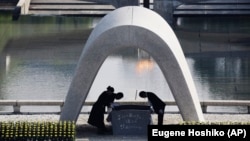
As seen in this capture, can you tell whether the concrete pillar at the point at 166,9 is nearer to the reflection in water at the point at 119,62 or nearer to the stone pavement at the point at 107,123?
the reflection in water at the point at 119,62

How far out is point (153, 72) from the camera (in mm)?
60438

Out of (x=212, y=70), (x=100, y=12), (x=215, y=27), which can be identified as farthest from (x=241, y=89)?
(x=100, y=12)

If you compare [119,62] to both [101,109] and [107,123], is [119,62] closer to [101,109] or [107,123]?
[107,123]

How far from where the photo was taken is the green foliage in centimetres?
3316

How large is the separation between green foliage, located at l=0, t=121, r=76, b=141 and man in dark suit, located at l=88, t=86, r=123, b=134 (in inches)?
131

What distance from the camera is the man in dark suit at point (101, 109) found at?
120 ft

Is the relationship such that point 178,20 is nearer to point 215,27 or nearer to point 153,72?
point 215,27

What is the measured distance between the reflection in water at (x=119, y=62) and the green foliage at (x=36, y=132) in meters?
17.3

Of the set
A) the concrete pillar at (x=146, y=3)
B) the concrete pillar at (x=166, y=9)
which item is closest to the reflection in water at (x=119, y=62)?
the concrete pillar at (x=166, y=9)

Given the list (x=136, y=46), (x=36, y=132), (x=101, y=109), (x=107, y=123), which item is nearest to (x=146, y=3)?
(x=107, y=123)

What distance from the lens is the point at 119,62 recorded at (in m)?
64.8

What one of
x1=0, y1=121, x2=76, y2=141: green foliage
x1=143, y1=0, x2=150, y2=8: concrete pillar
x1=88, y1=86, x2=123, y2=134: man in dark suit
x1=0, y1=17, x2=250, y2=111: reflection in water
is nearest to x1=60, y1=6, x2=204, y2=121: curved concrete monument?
x1=88, y1=86, x2=123, y2=134: man in dark suit

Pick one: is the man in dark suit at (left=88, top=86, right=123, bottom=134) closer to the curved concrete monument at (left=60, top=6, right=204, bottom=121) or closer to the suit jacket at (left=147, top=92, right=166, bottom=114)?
the curved concrete monument at (left=60, top=6, right=204, bottom=121)

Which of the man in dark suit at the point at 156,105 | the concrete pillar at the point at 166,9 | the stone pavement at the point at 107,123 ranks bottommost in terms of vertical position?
the stone pavement at the point at 107,123
